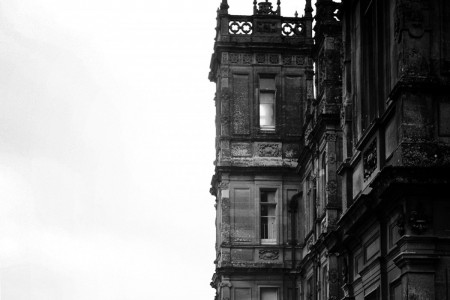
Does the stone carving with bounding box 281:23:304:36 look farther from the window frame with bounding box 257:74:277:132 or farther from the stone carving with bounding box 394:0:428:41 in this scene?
the stone carving with bounding box 394:0:428:41

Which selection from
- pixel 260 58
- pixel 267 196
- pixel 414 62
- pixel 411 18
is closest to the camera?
pixel 414 62

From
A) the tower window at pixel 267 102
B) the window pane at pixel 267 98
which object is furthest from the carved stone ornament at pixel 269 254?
the window pane at pixel 267 98

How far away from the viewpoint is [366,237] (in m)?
30.5

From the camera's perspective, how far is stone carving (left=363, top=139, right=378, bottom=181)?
2947 cm

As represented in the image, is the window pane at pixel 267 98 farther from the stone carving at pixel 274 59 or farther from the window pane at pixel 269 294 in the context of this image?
the window pane at pixel 269 294

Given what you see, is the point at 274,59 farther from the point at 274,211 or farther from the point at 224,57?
the point at 274,211

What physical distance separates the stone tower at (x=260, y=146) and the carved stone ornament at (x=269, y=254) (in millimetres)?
20

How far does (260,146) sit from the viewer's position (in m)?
54.1

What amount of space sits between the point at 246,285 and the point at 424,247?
1076 inches

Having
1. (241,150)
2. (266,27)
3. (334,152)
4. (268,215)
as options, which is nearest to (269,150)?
(241,150)

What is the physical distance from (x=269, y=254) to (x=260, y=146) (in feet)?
14.4

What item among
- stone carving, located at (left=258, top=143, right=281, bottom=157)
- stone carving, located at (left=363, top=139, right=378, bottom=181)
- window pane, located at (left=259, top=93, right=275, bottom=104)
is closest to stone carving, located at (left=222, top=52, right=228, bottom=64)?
window pane, located at (left=259, top=93, right=275, bottom=104)

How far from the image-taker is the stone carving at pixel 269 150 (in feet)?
177

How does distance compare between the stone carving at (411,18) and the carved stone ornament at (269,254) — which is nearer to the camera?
the stone carving at (411,18)
